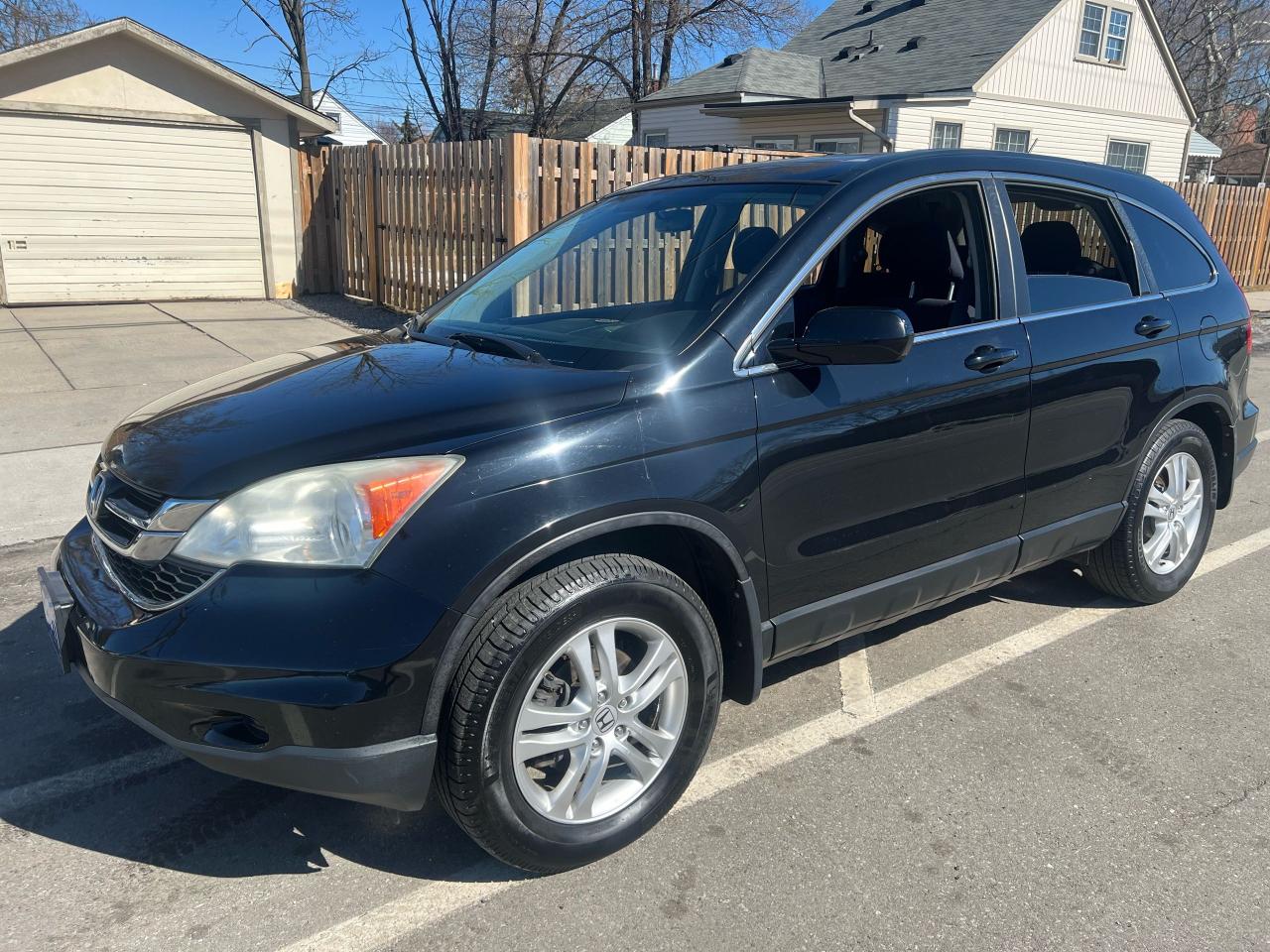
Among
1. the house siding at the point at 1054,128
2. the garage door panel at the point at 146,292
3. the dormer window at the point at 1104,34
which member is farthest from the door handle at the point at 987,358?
the dormer window at the point at 1104,34

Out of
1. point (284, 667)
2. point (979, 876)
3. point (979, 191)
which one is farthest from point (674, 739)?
point (979, 191)

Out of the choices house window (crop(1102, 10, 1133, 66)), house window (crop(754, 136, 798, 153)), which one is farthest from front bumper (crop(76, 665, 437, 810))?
house window (crop(1102, 10, 1133, 66))

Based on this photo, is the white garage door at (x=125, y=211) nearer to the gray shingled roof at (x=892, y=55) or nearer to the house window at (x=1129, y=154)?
the gray shingled roof at (x=892, y=55)

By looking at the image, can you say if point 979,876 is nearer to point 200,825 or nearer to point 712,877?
point 712,877

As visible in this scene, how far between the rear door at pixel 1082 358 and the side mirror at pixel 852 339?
969mm

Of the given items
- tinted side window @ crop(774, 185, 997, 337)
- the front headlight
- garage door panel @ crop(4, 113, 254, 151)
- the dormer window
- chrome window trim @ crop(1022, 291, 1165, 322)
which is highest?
the dormer window

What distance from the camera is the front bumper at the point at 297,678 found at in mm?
2205

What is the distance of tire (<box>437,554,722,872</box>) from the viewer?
2.36m

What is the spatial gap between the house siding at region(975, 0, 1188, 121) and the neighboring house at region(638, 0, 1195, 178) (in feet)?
0.12

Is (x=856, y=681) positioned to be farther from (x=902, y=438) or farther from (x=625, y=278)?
(x=625, y=278)

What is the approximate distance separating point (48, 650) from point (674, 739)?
2.58 metres

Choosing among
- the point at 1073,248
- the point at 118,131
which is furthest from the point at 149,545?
the point at 118,131

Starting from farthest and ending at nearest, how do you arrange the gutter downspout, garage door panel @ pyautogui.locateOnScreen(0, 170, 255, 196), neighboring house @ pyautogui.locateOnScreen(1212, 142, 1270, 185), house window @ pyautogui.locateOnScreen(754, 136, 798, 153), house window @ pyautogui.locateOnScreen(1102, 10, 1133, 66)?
neighboring house @ pyautogui.locateOnScreen(1212, 142, 1270, 185), house window @ pyautogui.locateOnScreen(1102, 10, 1133, 66), house window @ pyautogui.locateOnScreen(754, 136, 798, 153), the gutter downspout, garage door panel @ pyautogui.locateOnScreen(0, 170, 255, 196)

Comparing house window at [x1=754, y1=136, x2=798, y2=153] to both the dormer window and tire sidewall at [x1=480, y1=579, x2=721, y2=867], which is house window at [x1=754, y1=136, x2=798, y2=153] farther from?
tire sidewall at [x1=480, y1=579, x2=721, y2=867]
